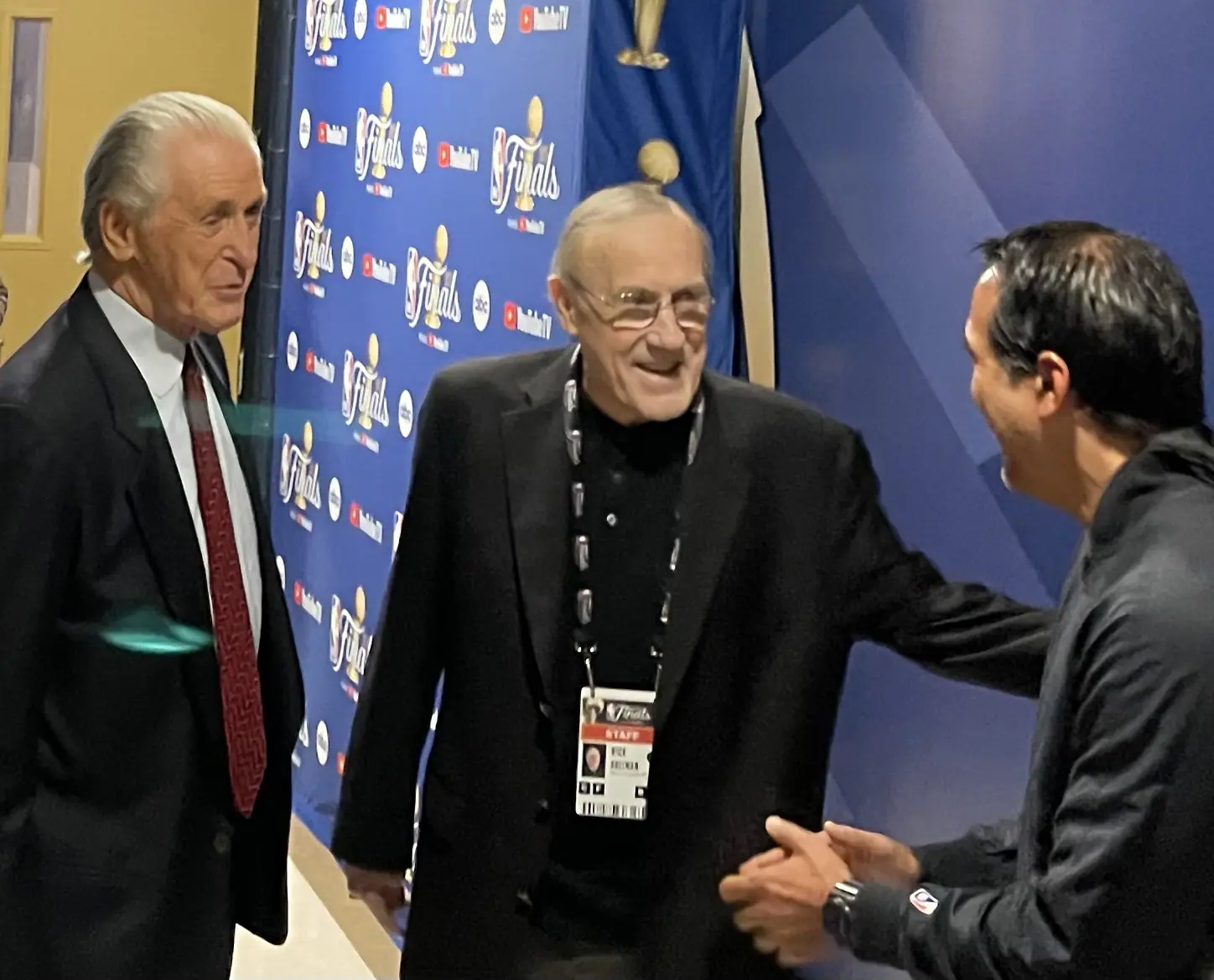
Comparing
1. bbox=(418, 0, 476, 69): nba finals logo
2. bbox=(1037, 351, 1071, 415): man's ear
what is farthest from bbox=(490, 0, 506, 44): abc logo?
bbox=(1037, 351, 1071, 415): man's ear

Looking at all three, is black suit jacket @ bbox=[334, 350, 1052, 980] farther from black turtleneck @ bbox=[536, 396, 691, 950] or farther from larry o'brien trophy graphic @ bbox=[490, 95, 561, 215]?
larry o'brien trophy graphic @ bbox=[490, 95, 561, 215]

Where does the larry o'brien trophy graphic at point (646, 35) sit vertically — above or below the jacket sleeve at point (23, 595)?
above

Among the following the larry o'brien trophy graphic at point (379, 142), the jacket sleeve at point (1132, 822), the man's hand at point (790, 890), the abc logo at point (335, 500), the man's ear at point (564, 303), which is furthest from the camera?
the abc logo at point (335, 500)

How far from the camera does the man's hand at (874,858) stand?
2104mm

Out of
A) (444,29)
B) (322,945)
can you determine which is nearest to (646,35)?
(444,29)

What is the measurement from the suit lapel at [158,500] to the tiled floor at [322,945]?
79.9 inches

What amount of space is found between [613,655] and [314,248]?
12.1ft

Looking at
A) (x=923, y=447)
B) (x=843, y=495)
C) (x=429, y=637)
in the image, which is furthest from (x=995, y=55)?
(x=429, y=637)

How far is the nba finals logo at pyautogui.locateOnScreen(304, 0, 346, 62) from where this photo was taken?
544cm

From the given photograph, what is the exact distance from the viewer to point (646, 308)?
2.23 metres

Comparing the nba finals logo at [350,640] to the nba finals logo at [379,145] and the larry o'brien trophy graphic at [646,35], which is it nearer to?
the nba finals logo at [379,145]

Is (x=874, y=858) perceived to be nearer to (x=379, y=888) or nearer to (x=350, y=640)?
(x=379, y=888)

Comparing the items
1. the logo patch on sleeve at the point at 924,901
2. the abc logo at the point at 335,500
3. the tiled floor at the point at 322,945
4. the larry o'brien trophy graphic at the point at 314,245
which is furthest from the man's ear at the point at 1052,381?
the larry o'brien trophy graphic at the point at 314,245

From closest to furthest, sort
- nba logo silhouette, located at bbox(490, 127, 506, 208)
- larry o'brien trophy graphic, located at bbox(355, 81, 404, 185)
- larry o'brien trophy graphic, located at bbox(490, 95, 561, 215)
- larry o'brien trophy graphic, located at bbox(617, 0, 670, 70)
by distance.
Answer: larry o'brien trophy graphic, located at bbox(617, 0, 670, 70) → larry o'brien trophy graphic, located at bbox(490, 95, 561, 215) → nba logo silhouette, located at bbox(490, 127, 506, 208) → larry o'brien trophy graphic, located at bbox(355, 81, 404, 185)
